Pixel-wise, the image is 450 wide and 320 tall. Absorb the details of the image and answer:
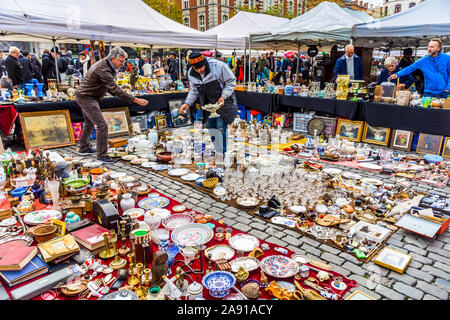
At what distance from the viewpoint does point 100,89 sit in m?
5.32

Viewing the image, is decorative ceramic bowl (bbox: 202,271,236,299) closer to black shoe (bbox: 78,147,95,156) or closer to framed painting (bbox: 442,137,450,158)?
black shoe (bbox: 78,147,95,156)

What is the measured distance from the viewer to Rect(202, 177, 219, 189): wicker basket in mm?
4145

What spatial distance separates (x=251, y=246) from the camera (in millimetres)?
2719

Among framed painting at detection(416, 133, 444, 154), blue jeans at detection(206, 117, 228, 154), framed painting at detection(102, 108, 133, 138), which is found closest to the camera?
blue jeans at detection(206, 117, 228, 154)

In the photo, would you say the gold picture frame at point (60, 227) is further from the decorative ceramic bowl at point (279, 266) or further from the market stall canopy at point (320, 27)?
the market stall canopy at point (320, 27)

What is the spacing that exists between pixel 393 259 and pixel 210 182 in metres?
2.33

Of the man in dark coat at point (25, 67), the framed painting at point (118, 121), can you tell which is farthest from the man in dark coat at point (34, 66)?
the framed painting at point (118, 121)

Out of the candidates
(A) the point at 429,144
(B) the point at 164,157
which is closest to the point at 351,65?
(A) the point at 429,144

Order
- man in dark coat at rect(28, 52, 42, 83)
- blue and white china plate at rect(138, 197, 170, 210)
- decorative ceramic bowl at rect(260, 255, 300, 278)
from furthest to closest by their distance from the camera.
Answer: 1. man in dark coat at rect(28, 52, 42, 83)
2. blue and white china plate at rect(138, 197, 170, 210)
3. decorative ceramic bowl at rect(260, 255, 300, 278)

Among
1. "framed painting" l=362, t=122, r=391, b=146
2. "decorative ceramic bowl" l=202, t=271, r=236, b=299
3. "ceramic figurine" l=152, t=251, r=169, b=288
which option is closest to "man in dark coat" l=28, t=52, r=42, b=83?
"framed painting" l=362, t=122, r=391, b=146

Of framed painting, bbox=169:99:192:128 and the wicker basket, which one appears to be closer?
the wicker basket

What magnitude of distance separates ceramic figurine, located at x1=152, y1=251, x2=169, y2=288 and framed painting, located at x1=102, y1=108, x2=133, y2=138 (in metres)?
5.49
